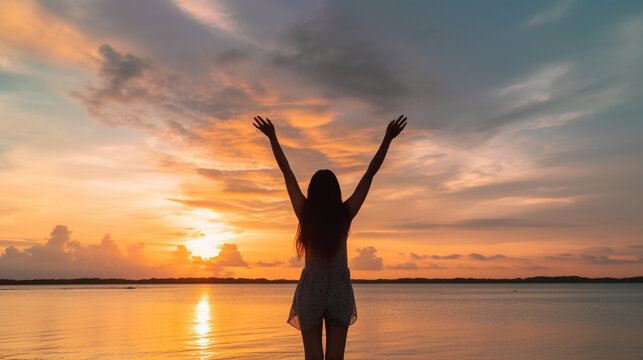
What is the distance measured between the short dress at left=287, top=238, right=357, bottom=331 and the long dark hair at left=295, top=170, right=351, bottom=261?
0.10 meters

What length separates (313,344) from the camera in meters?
4.20

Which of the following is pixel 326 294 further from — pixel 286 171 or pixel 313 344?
pixel 286 171

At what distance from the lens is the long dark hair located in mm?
4148

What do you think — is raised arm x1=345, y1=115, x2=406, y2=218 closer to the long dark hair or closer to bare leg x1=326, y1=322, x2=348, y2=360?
the long dark hair

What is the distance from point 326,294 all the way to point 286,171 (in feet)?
3.70

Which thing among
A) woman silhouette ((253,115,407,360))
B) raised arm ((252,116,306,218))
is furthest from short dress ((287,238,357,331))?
raised arm ((252,116,306,218))

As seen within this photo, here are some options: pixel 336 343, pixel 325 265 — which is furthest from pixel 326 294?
pixel 336 343

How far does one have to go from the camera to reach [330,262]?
14.0ft

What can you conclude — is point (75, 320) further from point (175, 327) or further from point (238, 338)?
point (238, 338)

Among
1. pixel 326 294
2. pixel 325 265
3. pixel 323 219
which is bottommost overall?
pixel 326 294

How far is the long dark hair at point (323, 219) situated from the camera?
415cm

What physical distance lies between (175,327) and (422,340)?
16.3 m

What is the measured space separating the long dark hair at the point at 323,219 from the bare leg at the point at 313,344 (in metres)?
0.62

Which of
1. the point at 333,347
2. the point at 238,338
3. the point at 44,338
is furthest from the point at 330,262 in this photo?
the point at 44,338
